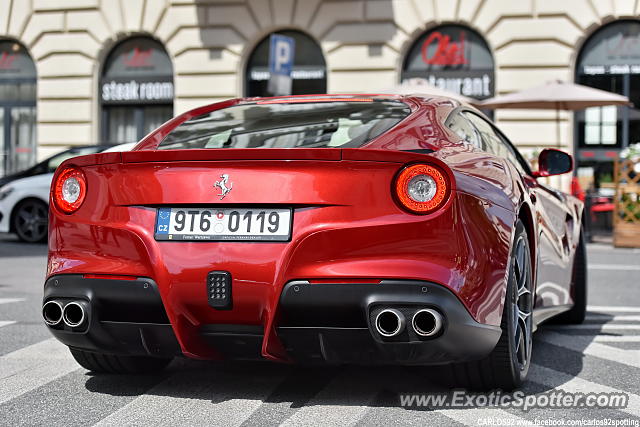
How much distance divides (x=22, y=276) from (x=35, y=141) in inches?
556

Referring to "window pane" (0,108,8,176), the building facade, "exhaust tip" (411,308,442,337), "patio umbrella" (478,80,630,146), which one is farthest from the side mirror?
"window pane" (0,108,8,176)

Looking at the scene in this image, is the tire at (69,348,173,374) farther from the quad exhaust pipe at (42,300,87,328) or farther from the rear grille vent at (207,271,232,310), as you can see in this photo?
the rear grille vent at (207,271,232,310)

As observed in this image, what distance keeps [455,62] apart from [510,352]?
16832mm

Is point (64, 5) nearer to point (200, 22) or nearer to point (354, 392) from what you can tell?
point (200, 22)

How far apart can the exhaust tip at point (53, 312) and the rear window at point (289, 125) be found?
1.01m

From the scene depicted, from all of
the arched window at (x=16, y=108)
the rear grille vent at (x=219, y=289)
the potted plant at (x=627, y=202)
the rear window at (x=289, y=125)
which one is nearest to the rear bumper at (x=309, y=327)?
the rear grille vent at (x=219, y=289)

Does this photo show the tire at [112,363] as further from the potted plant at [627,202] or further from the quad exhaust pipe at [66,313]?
the potted plant at [627,202]

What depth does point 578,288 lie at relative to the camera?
6.75m

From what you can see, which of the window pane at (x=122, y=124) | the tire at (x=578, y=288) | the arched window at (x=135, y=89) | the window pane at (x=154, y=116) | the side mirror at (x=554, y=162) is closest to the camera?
the side mirror at (x=554, y=162)

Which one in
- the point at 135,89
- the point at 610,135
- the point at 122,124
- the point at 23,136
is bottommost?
the point at 610,135

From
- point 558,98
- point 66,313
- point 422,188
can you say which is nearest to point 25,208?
point 558,98

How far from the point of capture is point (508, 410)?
408 centimetres

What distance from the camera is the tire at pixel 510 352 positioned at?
14.0 feet

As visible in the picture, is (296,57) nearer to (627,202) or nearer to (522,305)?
(627,202)
